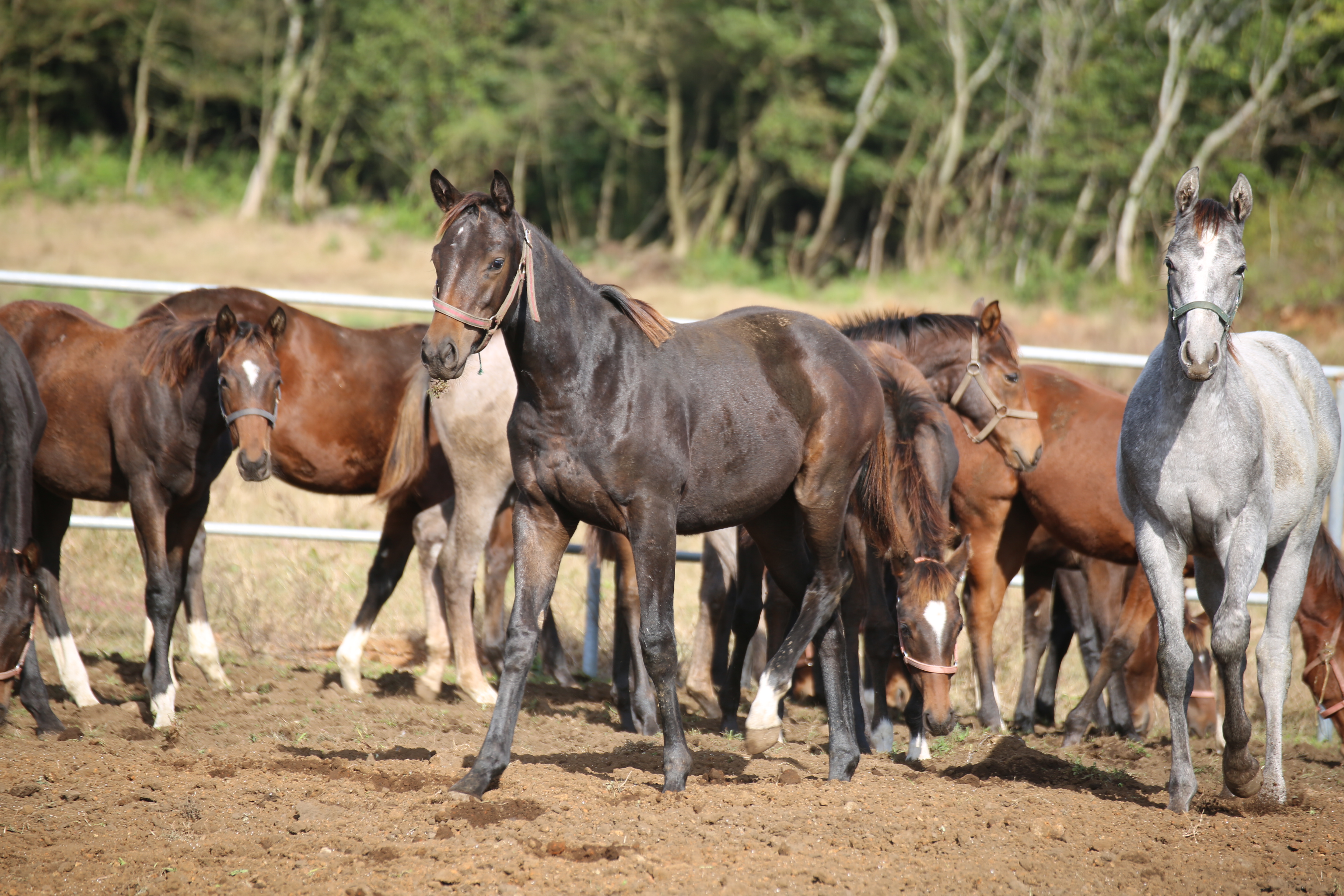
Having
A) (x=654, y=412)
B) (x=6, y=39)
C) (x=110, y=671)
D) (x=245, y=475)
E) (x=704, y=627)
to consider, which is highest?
(x=6, y=39)

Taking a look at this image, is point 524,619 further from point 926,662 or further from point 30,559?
point 30,559

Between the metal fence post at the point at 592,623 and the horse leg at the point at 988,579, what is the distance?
→ 7.71 feet

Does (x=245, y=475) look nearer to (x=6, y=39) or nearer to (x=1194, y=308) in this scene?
(x=1194, y=308)

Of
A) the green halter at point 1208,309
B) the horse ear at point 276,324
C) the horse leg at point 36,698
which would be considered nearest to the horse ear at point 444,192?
the horse ear at point 276,324

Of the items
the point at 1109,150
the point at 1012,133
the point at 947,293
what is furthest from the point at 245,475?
the point at 1012,133

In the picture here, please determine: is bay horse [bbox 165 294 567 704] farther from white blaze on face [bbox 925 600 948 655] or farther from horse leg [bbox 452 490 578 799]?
white blaze on face [bbox 925 600 948 655]

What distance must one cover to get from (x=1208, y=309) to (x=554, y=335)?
92.1 inches

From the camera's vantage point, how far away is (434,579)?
6.62 m

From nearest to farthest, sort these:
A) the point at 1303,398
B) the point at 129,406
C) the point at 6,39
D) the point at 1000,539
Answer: the point at 1303,398 < the point at 129,406 < the point at 1000,539 < the point at 6,39

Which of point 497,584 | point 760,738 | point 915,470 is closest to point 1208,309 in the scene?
point 915,470

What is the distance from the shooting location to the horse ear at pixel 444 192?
3.85 metres

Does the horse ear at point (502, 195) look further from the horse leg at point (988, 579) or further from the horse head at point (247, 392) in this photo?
the horse leg at point (988, 579)

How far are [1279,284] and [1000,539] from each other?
18512 mm

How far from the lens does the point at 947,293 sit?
2500 centimetres
